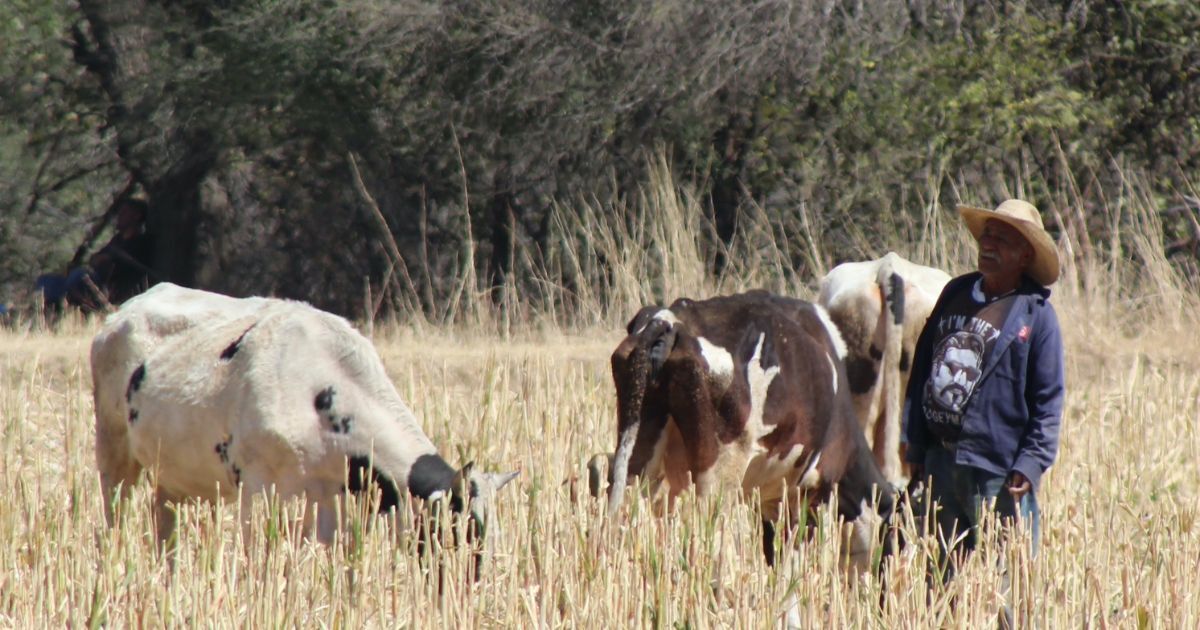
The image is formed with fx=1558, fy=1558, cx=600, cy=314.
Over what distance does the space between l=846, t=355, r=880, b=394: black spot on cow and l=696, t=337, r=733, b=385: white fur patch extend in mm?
1614

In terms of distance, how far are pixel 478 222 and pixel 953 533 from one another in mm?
13519

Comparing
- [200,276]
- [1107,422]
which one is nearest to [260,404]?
[1107,422]

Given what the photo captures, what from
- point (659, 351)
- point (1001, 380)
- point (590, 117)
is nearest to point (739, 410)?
point (659, 351)

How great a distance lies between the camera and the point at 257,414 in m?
6.31

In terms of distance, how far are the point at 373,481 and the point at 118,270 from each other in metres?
15.3

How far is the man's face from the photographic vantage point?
560cm

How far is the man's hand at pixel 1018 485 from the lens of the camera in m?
5.43

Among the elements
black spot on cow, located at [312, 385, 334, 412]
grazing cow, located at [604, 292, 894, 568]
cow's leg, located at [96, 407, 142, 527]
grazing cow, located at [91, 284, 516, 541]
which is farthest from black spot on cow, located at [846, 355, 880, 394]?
cow's leg, located at [96, 407, 142, 527]

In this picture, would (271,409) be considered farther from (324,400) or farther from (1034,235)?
(1034,235)

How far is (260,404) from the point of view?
6.33 metres

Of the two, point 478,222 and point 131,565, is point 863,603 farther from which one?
point 478,222

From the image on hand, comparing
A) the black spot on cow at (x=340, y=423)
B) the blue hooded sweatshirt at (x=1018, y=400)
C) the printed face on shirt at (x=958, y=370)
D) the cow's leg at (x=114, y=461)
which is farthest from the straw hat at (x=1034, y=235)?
the cow's leg at (x=114, y=461)

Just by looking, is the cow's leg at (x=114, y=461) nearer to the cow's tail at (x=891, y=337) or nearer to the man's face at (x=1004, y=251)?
the cow's tail at (x=891, y=337)

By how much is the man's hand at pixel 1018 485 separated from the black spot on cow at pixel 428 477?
2.08 metres
